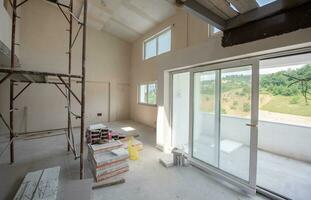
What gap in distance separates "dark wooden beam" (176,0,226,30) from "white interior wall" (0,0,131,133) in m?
6.23

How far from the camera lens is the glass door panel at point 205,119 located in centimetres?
295

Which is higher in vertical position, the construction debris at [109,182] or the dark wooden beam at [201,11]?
the dark wooden beam at [201,11]

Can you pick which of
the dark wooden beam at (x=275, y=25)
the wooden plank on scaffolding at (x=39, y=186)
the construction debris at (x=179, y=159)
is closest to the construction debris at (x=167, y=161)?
the construction debris at (x=179, y=159)

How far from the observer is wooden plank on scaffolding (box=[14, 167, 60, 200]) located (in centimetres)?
185

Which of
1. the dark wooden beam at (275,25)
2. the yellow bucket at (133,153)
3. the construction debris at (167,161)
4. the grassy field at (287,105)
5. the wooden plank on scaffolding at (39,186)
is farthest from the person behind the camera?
the grassy field at (287,105)

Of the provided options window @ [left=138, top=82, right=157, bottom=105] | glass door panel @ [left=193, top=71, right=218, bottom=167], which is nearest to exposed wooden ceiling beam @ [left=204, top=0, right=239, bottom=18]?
glass door panel @ [left=193, top=71, right=218, bottom=167]

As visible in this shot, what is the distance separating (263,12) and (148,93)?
5770 millimetres

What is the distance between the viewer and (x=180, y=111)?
4109mm

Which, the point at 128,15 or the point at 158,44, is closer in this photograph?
the point at 128,15

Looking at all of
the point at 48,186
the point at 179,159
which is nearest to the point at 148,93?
the point at 179,159

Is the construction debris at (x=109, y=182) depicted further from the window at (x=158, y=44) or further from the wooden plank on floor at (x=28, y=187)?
the window at (x=158, y=44)

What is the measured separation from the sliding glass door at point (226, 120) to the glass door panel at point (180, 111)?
2.29 feet

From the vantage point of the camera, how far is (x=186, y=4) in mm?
1107

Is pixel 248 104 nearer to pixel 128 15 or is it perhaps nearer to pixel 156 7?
pixel 156 7
